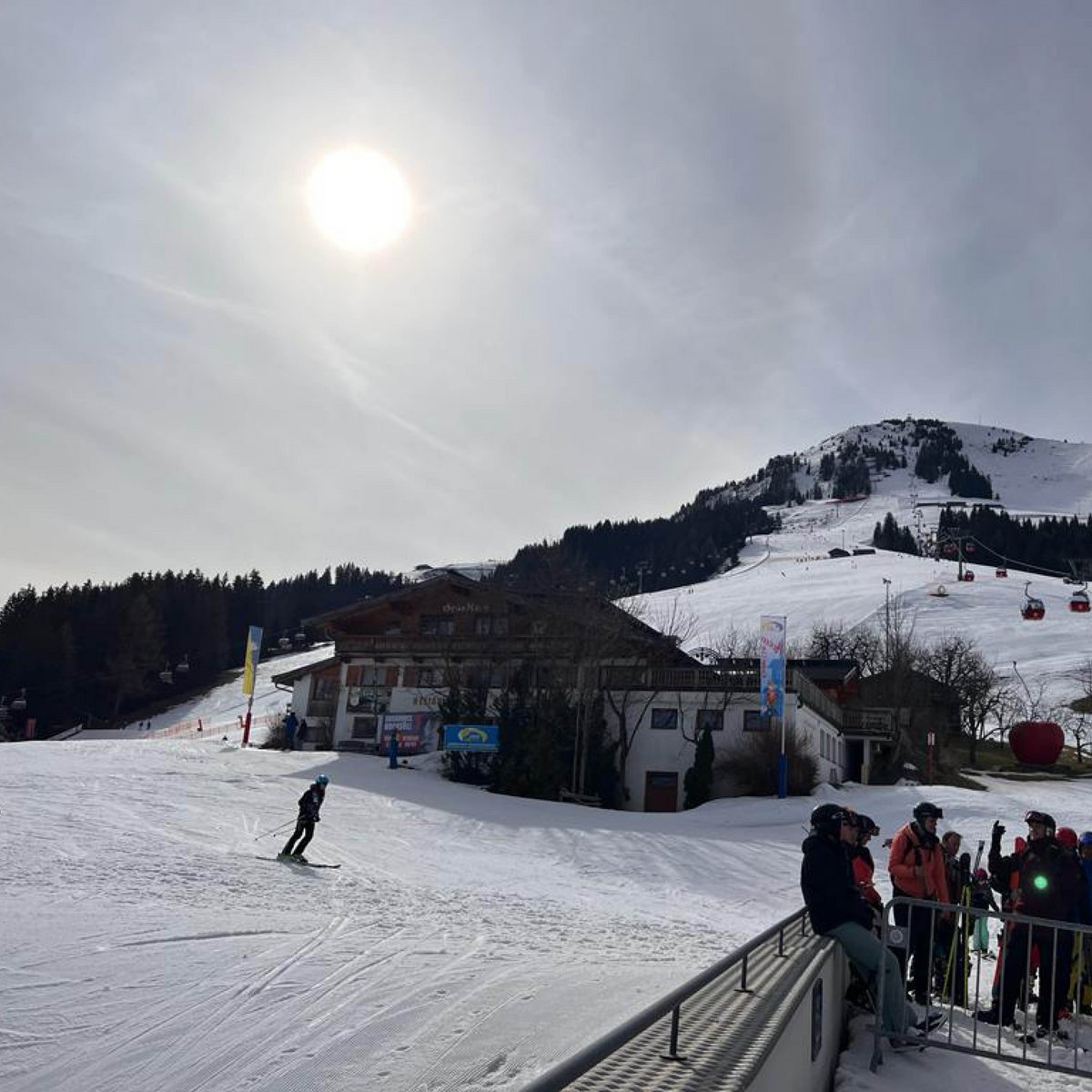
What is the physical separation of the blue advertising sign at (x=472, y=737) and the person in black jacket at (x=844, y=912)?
91.0ft

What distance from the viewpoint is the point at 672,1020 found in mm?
4504

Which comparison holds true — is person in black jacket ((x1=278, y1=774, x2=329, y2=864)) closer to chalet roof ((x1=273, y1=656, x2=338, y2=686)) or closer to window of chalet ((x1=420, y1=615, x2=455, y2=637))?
window of chalet ((x1=420, y1=615, x2=455, y2=637))

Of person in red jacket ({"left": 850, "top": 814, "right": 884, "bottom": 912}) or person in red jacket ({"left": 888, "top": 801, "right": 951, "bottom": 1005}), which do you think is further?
person in red jacket ({"left": 888, "top": 801, "right": 951, "bottom": 1005})

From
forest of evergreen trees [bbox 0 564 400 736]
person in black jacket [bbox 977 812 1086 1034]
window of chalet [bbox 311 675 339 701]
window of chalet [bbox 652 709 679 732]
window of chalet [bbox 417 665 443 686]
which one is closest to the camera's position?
person in black jacket [bbox 977 812 1086 1034]

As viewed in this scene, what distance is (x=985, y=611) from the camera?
323 feet

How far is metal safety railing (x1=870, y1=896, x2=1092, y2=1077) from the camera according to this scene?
689 cm

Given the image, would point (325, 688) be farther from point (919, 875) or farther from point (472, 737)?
point (919, 875)

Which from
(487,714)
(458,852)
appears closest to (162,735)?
(487,714)

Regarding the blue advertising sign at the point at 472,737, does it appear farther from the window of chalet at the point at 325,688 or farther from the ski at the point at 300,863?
the ski at the point at 300,863

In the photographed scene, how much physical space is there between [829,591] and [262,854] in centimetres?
9923

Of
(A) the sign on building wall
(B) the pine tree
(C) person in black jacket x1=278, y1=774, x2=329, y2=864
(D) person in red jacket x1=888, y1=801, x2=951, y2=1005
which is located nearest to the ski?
(C) person in black jacket x1=278, y1=774, x2=329, y2=864

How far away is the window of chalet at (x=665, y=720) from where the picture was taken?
122ft

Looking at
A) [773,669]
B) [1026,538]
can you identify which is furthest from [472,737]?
[1026,538]

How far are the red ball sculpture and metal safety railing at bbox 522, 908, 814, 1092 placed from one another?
5740 centimetres
